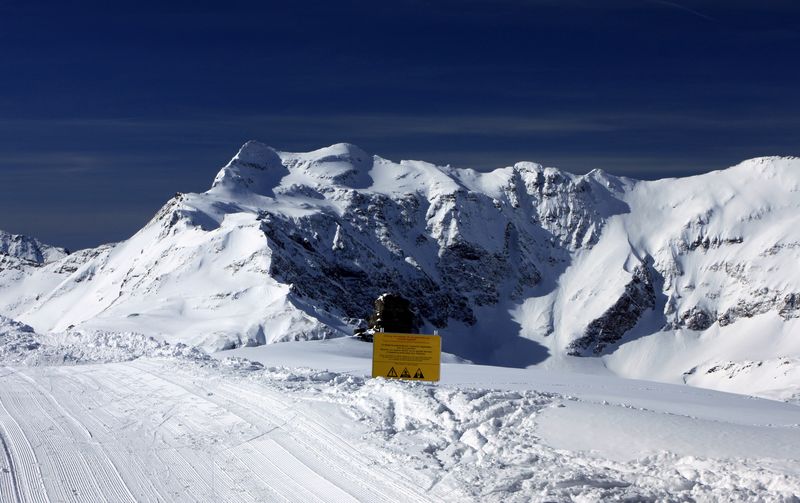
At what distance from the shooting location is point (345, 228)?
187 meters

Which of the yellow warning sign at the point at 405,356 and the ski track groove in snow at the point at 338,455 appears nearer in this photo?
the ski track groove in snow at the point at 338,455

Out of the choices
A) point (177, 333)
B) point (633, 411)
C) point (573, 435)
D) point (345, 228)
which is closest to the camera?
point (573, 435)

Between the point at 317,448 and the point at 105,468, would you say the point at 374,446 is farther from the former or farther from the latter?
the point at 105,468

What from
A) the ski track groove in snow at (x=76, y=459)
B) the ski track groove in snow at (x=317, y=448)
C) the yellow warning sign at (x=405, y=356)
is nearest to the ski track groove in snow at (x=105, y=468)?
the ski track groove in snow at (x=76, y=459)

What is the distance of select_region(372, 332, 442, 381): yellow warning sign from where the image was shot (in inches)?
681

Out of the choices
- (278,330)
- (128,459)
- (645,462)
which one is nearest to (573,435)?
(645,462)

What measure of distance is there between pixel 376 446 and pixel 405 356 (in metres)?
5.40

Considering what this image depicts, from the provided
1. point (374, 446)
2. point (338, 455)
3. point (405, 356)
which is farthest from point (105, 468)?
point (405, 356)

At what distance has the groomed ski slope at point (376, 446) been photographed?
9.95 m

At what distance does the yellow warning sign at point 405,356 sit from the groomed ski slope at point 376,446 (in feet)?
3.02

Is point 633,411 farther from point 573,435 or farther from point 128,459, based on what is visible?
point 128,459

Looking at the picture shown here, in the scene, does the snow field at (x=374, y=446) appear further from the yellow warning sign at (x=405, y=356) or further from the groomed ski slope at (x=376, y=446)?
the yellow warning sign at (x=405, y=356)

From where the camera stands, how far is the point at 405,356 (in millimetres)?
17406

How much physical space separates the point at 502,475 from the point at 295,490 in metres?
2.48
